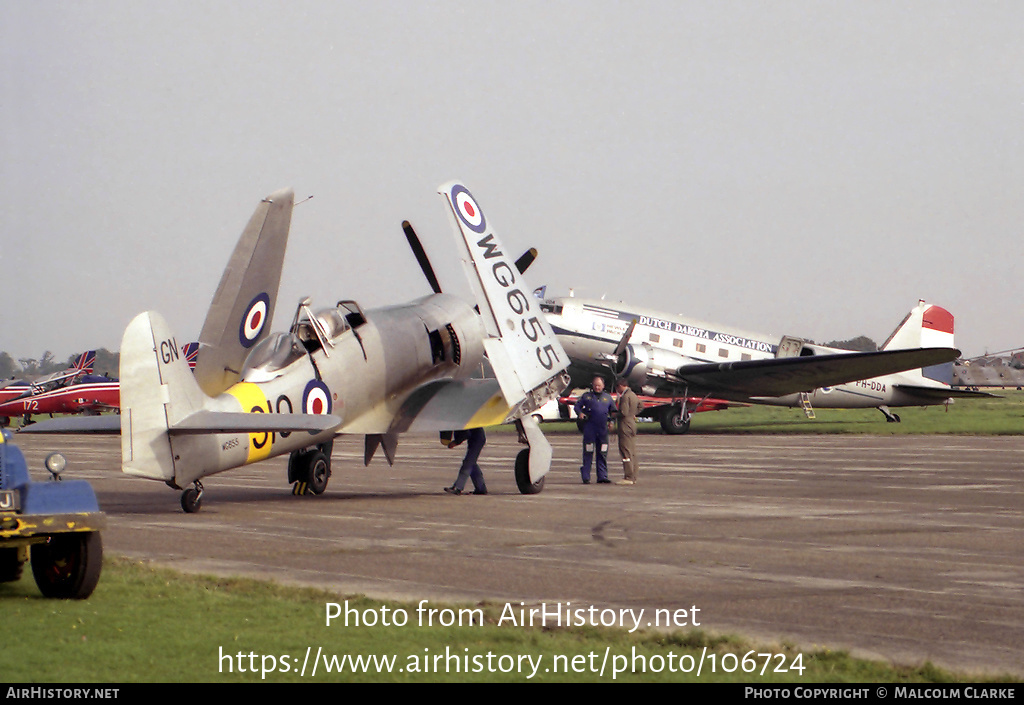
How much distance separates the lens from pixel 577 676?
6.89 meters

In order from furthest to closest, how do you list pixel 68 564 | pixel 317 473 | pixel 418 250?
pixel 418 250 → pixel 317 473 → pixel 68 564

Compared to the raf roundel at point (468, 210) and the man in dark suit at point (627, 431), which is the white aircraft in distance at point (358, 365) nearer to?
the raf roundel at point (468, 210)

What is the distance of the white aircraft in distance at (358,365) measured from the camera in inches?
704

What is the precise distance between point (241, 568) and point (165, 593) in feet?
6.08

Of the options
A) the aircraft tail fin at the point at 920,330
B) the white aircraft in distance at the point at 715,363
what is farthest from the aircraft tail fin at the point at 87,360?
the aircraft tail fin at the point at 920,330

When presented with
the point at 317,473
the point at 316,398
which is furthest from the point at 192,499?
the point at 317,473

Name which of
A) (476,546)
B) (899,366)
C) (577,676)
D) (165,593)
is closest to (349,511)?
(476,546)

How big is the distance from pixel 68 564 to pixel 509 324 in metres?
11.4

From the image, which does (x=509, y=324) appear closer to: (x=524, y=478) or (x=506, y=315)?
(x=506, y=315)

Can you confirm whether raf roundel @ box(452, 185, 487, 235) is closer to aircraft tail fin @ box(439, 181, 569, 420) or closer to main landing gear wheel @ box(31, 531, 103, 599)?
aircraft tail fin @ box(439, 181, 569, 420)

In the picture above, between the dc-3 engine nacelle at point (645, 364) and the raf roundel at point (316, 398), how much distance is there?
2346 cm

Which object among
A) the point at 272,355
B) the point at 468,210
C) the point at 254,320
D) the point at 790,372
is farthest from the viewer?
the point at 790,372

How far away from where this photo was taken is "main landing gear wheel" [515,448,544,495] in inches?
790

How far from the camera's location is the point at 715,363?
43938 mm
